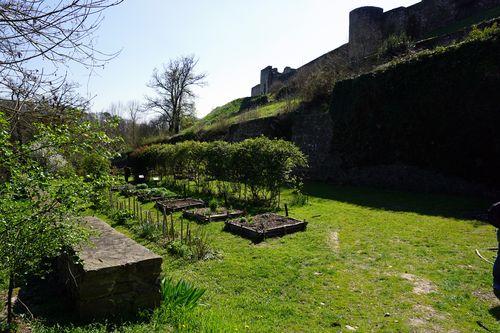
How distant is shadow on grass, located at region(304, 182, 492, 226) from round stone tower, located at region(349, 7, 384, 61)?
10855mm

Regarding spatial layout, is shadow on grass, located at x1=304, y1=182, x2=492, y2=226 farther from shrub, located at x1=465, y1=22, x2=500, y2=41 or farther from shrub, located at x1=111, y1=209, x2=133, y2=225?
shrub, located at x1=111, y1=209, x2=133, y2=225

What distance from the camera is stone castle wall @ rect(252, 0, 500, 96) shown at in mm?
19047

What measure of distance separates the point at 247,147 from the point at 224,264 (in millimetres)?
5735

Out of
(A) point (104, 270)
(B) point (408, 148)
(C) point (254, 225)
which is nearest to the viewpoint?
(A) point (104, 270)

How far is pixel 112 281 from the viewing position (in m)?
3.95

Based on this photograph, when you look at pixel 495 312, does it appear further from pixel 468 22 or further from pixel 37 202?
pixel 468 22

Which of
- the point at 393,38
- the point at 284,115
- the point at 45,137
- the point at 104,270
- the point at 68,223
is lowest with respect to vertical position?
the point at 104,270

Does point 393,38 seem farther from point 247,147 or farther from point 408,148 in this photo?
point 247,147

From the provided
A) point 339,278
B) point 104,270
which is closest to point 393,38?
point 339,278

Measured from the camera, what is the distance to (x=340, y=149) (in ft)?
53.3

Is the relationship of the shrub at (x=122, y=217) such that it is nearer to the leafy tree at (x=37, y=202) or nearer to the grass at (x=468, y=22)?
the leafy tree at (x=37, y=202)

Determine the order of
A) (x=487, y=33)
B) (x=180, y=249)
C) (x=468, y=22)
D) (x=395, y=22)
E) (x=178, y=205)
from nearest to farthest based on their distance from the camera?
1. (x=180, y=249)
2. (x=178, y=205)
3. (x=487, y=33)
4. (x=468, y=22)
5. (x=395, y=22)

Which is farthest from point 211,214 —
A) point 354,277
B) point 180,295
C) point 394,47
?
point 394,47

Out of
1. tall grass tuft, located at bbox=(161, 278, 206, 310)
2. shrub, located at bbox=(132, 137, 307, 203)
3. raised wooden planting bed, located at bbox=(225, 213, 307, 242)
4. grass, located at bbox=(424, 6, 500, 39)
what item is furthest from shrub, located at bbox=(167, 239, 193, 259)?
grass, located at bbox=(424, 6, 500, 39)
